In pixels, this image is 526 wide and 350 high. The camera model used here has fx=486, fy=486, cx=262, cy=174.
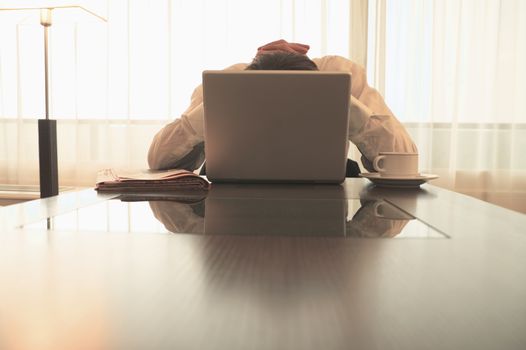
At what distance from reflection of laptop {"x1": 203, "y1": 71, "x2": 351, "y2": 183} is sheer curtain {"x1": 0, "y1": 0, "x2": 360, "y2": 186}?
185 centimetres

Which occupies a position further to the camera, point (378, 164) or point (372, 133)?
point (372, 133)

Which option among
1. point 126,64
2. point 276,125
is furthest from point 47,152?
point 126,64

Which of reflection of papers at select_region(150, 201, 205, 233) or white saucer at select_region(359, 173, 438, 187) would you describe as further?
white saucer at select_region(359, 173, 438, 187)

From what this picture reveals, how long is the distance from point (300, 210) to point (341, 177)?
1.34 ft

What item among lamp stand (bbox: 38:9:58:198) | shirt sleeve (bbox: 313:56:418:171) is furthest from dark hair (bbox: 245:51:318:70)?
lamp stand (bbox: 38:9:58:198)

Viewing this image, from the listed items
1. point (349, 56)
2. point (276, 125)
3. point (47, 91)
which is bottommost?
point (276, 125)

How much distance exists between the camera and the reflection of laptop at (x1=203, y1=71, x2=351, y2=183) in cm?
91

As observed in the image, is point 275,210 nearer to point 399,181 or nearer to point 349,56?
point 399,181

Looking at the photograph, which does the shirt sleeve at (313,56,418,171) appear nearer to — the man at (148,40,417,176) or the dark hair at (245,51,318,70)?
the man at (148,40,417,176)

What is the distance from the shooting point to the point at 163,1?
2738mm

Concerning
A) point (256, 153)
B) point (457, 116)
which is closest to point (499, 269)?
point (256, 153)

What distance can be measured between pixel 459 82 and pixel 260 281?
109 inches

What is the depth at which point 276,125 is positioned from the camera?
0.94 meters

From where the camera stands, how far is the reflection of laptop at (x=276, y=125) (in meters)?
0.91
